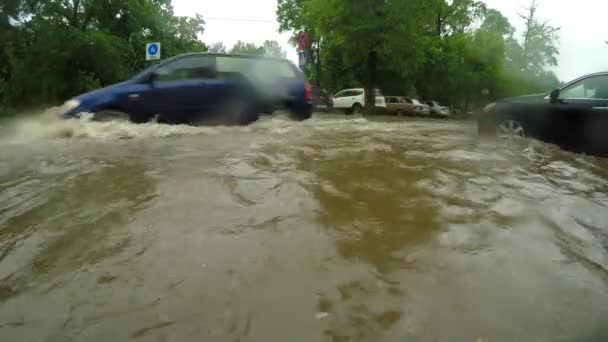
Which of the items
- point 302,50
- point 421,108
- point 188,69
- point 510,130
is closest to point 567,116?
point 510,130

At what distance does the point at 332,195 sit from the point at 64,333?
77.4 inches

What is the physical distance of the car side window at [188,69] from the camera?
681 cm

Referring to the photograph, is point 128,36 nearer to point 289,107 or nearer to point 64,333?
point 289,107

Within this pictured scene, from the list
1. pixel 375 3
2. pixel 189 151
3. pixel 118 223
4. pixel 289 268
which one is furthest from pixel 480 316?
pixel 375 3

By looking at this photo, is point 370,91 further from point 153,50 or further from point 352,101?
point 153,50

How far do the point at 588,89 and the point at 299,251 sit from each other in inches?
205

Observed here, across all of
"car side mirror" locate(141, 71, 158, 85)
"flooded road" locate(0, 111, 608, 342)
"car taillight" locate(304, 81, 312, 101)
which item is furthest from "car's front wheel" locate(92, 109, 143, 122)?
"car taillight" locate(304, 81, 312, 101)

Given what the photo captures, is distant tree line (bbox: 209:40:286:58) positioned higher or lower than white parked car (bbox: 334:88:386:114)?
higher

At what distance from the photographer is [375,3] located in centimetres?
1917

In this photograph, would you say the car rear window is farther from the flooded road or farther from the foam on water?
the flooded road

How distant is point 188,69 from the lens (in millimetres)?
6984

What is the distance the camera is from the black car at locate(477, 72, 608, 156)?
17.8ft

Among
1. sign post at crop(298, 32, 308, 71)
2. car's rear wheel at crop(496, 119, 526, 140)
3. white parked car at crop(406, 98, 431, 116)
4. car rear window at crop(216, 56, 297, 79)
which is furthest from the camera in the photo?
white parked car at crop(406, 98, 431, 116)

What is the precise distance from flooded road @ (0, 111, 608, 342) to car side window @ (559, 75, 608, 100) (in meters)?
1.76
